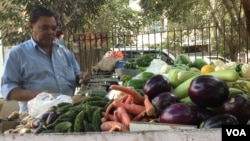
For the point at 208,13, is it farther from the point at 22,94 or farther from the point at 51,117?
the point at 51,117

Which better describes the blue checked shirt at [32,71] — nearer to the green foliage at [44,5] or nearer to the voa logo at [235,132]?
the voa logo at [235,132]

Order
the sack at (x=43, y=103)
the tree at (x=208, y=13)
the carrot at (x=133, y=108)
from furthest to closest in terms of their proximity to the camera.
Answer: the tree at (x=208, y=13)
the sack at (x=43, y=103)
the carrot at (x=133, y=108)

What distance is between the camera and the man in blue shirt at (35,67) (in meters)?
3.52

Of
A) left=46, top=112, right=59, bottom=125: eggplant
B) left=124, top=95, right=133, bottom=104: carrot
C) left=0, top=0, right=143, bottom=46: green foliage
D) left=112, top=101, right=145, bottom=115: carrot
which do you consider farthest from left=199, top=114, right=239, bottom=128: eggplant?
left=0, top=0, right=143, bottom=46: green foliage

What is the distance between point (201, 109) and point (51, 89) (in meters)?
1.96

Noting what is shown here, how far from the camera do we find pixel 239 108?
6.28 feet

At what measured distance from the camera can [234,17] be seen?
13.3 meters

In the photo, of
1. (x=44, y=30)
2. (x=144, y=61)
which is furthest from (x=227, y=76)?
(x=144, y=61)

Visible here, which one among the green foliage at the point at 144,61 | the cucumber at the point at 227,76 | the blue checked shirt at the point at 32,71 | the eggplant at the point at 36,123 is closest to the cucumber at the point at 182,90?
the cucumber at the point at 227,76

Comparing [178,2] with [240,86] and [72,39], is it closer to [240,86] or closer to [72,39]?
[72,39]

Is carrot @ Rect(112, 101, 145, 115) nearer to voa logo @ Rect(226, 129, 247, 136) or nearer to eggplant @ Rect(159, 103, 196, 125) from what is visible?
eggplant @ Rect(159, 103, 196, 125)

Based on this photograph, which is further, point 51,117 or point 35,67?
point 35,67

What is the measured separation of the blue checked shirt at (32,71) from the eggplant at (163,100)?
1.72 m

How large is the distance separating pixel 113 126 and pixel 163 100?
311 mm
